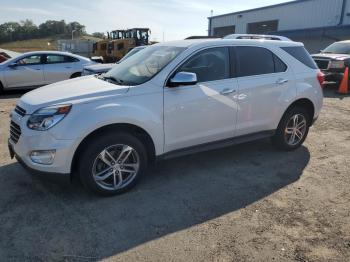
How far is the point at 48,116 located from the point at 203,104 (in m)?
1.91

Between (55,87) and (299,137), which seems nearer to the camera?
(55,87)

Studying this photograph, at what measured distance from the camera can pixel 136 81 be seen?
4.48 meters

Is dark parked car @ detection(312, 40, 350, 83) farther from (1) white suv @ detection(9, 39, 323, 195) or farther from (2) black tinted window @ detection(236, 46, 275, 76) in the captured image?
(2) black tinted window @ detection(236, 46, 275, 76)

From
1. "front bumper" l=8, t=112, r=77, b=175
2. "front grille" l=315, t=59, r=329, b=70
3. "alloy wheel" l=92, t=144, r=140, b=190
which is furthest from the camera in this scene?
"front grille" l=315, t=59, r=329, b=70

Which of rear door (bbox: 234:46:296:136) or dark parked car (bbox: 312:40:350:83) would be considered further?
dark parked car (bbox: 312:40:350:83)

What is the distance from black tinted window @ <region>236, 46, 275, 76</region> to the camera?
5.17m

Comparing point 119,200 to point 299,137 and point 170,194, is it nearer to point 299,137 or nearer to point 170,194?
point 170,194

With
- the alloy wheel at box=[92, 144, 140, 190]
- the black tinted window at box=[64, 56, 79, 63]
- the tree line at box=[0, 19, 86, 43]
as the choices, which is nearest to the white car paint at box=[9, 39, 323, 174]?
the alloy wheel at box=[92, 144, 140, 190]

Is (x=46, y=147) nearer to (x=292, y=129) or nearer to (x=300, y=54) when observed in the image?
(x=292, y=129)

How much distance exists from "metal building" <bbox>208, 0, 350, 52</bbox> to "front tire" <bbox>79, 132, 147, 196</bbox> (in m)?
25.5

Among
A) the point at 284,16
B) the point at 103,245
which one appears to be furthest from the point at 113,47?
the point at 103,245

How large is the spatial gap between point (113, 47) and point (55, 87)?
1990 centimetres

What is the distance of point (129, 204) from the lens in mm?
4148

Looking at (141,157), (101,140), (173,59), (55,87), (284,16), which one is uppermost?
(284,16)
